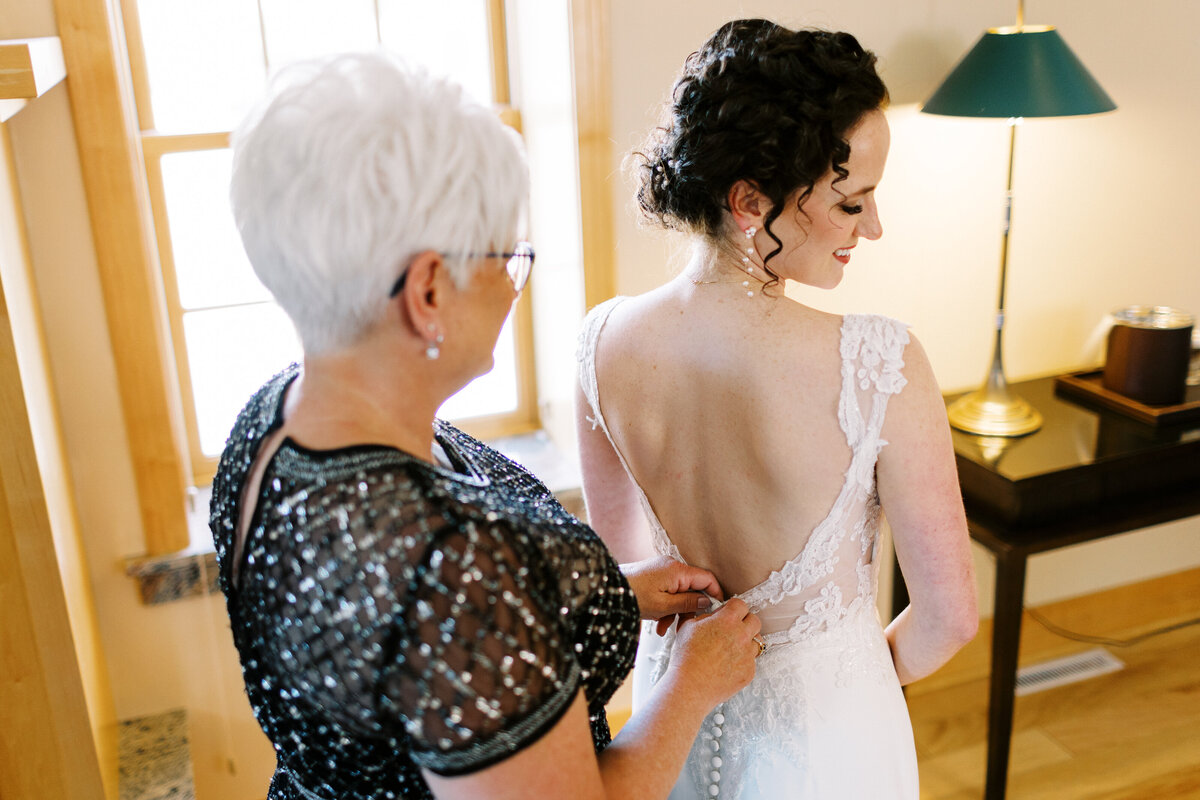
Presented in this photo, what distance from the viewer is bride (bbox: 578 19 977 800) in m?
1.17

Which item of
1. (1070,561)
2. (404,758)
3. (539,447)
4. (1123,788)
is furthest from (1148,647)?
(404,758)

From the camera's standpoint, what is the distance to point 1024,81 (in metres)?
2.06

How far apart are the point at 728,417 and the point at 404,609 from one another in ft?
1.86

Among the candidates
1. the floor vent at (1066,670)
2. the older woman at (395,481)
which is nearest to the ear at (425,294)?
the older woman at (395,481)

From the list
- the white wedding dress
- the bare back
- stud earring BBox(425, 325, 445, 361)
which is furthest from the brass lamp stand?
stud earring BBox(425, 325, 445, 361)

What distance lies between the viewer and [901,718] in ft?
4.78

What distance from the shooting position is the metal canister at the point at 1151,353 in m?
2.28

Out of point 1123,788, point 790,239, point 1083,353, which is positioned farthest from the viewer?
point 1083,353

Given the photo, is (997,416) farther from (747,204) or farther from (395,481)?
(395,481)

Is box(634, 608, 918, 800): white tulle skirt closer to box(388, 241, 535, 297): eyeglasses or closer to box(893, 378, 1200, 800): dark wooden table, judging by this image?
box(388, 241, 535, 297): eyeglasses

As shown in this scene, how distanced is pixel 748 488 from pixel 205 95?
1574 millimetres

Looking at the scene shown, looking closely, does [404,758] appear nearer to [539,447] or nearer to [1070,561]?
[539,447]

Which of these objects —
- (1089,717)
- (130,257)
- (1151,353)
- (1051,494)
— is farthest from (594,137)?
(1089,717)

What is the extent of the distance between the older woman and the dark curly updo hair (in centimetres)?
37
